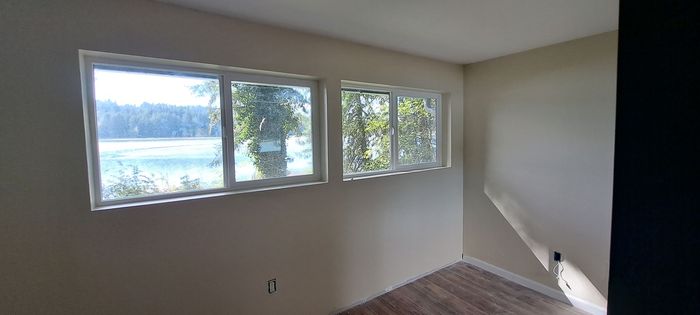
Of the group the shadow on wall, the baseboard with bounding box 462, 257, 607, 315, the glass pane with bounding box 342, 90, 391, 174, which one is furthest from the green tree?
the baseboard with bounding box 462, 257, 607, 315

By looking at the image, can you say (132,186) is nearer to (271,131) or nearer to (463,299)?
(271,131)

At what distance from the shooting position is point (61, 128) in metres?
1.46

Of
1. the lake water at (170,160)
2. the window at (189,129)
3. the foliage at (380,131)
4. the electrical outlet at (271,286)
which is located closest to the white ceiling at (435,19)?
the window at (189,129)

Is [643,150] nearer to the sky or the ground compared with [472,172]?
nearer to the sky


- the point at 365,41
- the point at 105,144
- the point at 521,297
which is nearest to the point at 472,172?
the point at 521,297

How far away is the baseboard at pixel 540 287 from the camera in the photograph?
95.3 inches

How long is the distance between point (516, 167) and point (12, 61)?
3.64 m

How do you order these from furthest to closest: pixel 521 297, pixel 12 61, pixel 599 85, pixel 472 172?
pixel 472 172
pixel 521 297
pixel 599 85
pixel 12 61

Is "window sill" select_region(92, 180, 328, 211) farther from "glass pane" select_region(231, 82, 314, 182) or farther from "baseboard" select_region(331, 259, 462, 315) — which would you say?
"baseboard" select_region(331, 259, 462, 315)

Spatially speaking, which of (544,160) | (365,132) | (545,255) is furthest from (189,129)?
(545,255)

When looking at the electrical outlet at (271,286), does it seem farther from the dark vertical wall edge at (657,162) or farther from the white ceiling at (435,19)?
the dark vertical wall edge at (657,162)

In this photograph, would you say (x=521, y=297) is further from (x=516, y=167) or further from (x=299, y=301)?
(x=299, y=301)

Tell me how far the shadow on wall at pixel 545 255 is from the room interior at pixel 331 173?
14 millimetres

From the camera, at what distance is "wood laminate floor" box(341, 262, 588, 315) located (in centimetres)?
247
